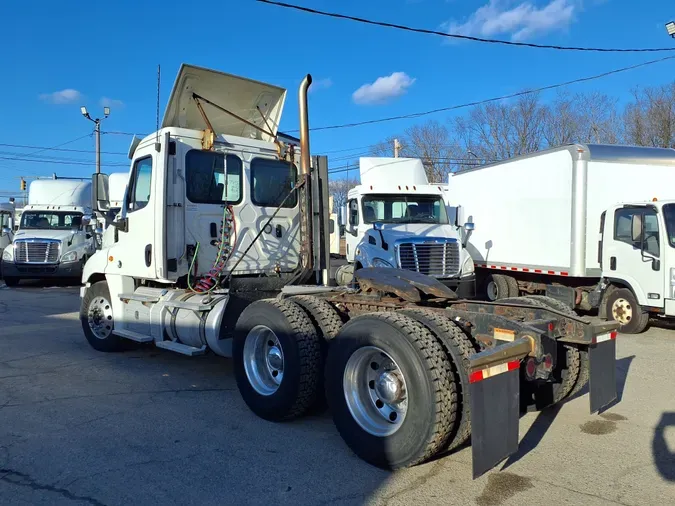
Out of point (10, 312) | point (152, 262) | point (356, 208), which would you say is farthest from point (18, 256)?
point (152, 262)

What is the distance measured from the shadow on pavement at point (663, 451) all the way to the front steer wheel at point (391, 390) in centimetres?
171

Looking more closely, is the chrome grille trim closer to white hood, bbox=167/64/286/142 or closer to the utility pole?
white hood, bbox=167/64/286/142

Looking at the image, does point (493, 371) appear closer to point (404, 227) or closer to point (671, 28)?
point (404, 227)

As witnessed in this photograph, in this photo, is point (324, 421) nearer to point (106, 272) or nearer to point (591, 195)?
point (106, 272)

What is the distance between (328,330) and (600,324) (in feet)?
7.22

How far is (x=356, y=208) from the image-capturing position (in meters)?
12.1

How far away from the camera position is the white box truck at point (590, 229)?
30.6ft

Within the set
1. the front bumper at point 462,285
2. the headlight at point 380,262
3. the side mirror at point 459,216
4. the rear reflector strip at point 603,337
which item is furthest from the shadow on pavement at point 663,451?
the side mirror at point 459,216

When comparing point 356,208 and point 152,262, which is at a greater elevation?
point 356,208

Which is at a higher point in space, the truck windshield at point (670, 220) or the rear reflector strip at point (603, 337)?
the truck windshield at point (670, 220)

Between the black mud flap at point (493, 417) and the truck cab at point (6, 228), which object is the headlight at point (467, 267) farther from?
the truck cab at point (6, 228)

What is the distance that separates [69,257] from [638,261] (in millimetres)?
15772

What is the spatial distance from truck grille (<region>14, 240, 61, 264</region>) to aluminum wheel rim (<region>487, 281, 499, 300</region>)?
511 inches

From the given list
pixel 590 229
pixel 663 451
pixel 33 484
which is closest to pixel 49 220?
pixel 590 229
